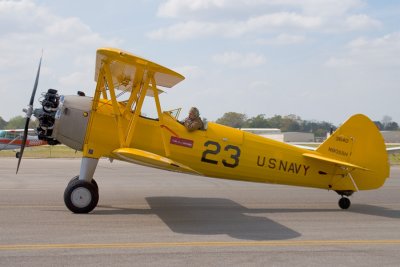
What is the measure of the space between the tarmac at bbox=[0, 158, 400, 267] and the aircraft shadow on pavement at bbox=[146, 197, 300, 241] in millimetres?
17

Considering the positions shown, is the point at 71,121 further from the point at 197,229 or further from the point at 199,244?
the point at 199,244

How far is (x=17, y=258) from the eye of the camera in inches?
220

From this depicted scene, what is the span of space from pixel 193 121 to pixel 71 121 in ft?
8.42

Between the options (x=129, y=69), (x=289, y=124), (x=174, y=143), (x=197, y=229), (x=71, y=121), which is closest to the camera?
(x=197, y=229)

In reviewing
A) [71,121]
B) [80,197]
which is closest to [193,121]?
[71,121]

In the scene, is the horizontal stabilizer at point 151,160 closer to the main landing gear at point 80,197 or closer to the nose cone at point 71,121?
the main landing gear at point 80,197

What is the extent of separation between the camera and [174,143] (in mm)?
9742

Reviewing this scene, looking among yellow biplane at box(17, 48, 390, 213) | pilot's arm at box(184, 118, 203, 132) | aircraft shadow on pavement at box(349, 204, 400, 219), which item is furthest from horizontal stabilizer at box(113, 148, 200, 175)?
aircraft shadow on pavement at box(349, 204, 400, 219)

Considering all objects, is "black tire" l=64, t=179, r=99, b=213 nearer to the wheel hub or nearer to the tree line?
the wheel hub

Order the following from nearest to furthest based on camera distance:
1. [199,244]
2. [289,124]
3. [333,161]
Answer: [199,244] → [333,161] → [289,124]

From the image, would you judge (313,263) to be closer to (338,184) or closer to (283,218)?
(283,218)

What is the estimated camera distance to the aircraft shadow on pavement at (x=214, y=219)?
24.7ft

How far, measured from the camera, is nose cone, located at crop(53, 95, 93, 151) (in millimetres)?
9414

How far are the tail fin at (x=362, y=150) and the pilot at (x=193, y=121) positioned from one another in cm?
305
